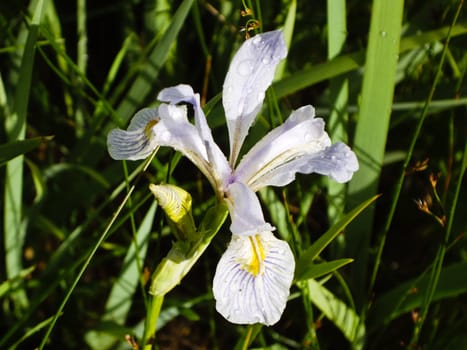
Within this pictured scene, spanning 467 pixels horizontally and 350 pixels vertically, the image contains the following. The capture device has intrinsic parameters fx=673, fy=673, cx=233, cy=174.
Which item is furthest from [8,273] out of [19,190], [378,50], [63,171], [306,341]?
[378,50]

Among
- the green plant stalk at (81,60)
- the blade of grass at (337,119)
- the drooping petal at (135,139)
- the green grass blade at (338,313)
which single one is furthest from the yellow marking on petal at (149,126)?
the green plant stalk at (81,60)

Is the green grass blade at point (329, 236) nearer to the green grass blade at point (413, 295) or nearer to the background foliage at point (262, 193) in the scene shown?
the background foliage at point (262, 193)

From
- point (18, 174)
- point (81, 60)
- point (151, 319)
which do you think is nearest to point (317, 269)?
point (151, 319)

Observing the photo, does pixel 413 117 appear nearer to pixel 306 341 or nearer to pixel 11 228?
pixel 306 341

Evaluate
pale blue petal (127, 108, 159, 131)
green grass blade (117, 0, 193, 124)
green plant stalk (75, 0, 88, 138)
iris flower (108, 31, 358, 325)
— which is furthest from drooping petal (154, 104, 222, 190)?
green plant stalk (75, 0, 88, 138)

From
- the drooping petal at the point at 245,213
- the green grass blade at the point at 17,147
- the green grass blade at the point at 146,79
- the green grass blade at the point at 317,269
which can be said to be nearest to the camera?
the drooping petal at the point at 245,213
